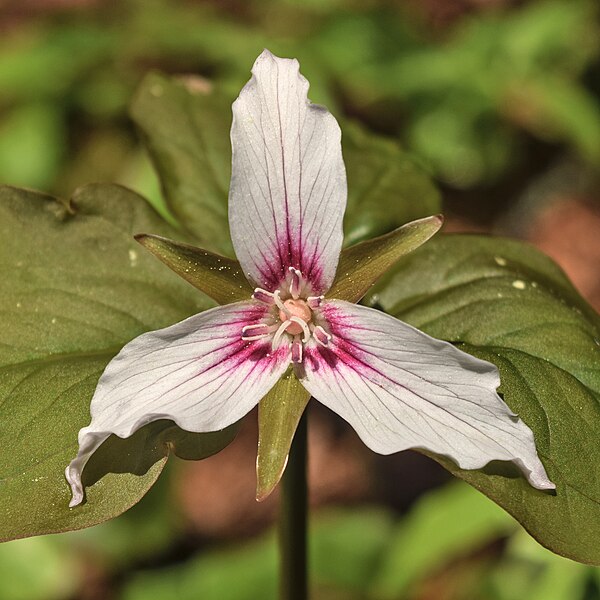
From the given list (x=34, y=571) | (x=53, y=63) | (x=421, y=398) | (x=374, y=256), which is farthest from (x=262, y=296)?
(x=53, y=63)

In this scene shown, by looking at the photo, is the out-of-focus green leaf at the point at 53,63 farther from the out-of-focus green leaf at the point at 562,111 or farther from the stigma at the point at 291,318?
the stigma at the point at 291,318

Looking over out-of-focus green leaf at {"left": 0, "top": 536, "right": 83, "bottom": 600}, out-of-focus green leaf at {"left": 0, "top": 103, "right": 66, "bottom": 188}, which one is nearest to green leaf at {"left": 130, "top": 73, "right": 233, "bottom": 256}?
out-of-focus green leaf at {"left": 0, "top": 536, "right": 83, "bottom": 600}

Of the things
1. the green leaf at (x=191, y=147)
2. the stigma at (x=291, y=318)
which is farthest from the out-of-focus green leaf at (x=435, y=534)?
the stigma at (x=291, y=318)

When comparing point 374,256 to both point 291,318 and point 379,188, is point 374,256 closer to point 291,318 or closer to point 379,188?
point 291,318

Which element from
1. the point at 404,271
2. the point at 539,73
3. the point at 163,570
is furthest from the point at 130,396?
the point at 539,73

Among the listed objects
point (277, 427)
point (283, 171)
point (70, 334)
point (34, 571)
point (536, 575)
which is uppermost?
point (283, 171)

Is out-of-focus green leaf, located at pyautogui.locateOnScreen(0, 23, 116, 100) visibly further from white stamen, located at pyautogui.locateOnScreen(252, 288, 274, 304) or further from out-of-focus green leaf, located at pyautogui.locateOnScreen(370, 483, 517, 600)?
white stamen, located at pyautogui.locateOnScreen(252, 288, 274, 304)
